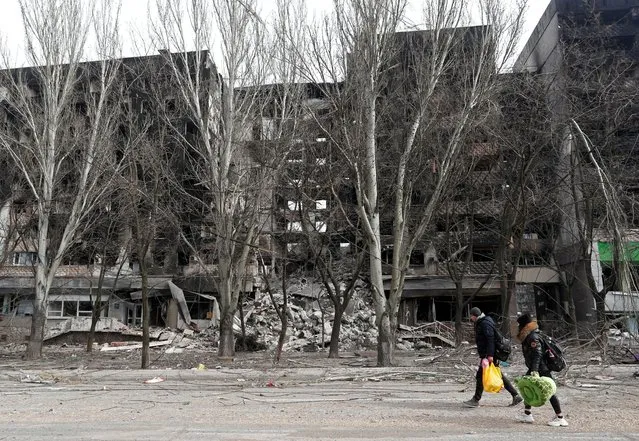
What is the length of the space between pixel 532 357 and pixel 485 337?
101 cm

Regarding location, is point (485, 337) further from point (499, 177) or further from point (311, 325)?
point (311, 325)

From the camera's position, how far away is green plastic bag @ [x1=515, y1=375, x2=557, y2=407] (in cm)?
665

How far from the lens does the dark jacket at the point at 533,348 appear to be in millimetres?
7150

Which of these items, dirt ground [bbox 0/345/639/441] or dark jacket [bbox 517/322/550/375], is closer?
dirt ground [bbox 0/345/639/441]

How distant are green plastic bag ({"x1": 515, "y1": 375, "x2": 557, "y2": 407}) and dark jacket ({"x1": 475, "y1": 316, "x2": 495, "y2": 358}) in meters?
1.06

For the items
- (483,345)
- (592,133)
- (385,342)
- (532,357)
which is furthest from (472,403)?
(592,133)

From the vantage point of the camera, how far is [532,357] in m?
7.17

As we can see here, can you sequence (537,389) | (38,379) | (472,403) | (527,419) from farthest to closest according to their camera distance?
(38,379), (472,403), (527,419), (537,389)

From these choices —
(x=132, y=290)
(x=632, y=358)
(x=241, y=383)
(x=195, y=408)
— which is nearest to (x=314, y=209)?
(x=241, y=383)

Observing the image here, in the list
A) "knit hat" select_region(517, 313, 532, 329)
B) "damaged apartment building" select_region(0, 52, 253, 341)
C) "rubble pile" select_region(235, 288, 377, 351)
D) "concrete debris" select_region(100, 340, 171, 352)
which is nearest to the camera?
"knit hat" select_region(517, 313, 532, 329)

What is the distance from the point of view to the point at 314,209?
2059 cm

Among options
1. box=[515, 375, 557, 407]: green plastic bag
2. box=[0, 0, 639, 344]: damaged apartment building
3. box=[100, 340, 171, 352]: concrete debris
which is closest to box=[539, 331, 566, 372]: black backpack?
box=[515, 375, 557, 407]: green plastic bag

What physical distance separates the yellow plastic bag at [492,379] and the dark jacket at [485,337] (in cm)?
20

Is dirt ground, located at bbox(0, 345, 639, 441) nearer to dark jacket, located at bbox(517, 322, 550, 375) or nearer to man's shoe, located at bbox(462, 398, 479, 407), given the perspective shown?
man's shoe, located at bbox(462, 398, 479, 407)
